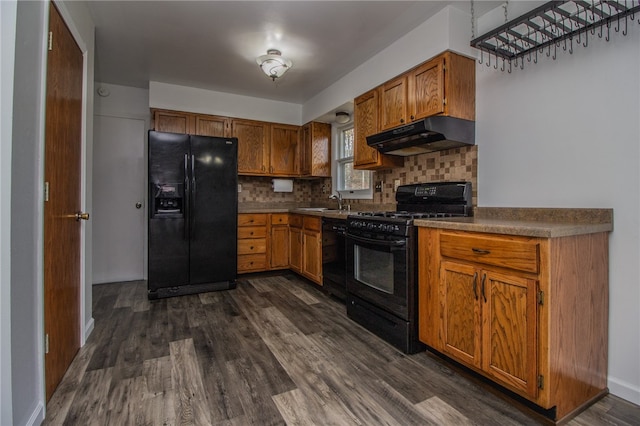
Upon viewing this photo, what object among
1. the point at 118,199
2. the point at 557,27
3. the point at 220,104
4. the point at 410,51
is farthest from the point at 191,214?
the point at 557,27

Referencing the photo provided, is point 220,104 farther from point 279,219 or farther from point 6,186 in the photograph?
point 6,186

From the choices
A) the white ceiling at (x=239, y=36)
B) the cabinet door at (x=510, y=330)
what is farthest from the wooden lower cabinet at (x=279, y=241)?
the cabinet door at (x=510, y=330)

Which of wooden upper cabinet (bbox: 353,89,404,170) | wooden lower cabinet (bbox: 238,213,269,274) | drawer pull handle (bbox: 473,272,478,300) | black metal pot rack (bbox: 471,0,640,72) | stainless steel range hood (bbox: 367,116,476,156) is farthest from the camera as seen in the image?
wooden lower cabinet (bbox: 238,213,269,274)

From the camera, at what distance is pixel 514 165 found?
7.23 ft

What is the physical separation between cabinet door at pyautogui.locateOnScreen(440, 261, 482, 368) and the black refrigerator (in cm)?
252

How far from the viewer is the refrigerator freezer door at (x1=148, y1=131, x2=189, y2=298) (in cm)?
330

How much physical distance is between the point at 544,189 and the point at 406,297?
1.14m

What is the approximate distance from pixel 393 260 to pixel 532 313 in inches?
36.3

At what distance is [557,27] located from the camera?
1.78 metres

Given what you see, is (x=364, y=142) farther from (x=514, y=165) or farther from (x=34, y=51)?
(x=34, y=51)

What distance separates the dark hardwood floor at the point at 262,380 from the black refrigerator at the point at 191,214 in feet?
2.17

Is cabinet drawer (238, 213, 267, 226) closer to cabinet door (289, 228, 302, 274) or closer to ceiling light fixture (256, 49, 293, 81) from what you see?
cabinet door (289, 228, 302, 274)

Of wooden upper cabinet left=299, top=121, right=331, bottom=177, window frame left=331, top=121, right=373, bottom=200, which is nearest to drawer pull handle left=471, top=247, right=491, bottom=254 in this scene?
window frame left=331, top=121, right=373, bottom=200

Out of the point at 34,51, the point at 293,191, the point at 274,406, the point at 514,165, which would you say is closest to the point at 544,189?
the point at 514,165
